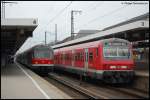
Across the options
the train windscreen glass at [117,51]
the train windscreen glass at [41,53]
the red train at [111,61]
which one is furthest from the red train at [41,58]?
the train windscreen glass at [117,51]

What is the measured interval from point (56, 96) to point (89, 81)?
12969 millimetres

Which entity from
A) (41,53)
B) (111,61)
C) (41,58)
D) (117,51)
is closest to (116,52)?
(117,51)

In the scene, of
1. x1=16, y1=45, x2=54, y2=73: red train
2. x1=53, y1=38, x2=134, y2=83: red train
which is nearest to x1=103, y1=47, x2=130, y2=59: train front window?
x1=53, y1=38, x2=134, y2=83: red train

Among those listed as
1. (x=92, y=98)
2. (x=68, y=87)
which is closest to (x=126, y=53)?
(x=68, y=87)

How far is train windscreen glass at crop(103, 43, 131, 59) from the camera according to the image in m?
21.7

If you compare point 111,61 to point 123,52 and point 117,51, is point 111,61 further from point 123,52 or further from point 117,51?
point 123,52

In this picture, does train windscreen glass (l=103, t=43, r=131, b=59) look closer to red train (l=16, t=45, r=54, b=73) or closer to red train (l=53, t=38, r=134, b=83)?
red train (l=53, t=38, r=134, b=83)

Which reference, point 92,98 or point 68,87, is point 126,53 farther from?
point 92,98

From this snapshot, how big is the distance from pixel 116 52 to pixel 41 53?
43.6 feet

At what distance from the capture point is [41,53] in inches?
1336

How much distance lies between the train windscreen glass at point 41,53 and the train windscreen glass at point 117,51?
13.0 meters

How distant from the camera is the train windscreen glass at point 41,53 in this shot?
33.7 meters

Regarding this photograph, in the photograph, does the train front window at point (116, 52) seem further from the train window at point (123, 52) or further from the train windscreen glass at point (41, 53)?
the train windscreen glass at point (41, 53)

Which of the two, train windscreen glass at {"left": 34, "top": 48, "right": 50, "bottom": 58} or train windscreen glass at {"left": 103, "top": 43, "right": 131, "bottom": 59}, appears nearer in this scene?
train windscreen glass at {"left": 103, "top": 43, "right": 131, "bottom": 59}
